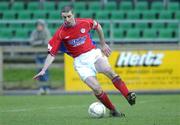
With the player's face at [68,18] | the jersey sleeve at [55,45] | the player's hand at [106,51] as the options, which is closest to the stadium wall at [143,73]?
the player's hand at [106,51]

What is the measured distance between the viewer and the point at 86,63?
38.9 ft

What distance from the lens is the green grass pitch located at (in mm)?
10820

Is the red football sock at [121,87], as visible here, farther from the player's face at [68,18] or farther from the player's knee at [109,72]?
the player's face at [68,18]

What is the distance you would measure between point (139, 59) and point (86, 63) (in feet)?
25.9

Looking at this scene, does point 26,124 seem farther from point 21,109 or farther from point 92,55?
point 21,109

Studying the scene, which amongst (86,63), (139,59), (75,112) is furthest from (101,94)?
(139,59)

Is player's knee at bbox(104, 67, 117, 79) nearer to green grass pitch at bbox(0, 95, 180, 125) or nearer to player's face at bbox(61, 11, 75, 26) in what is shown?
green grass pitch at bbox(0, 95, 180, 125)

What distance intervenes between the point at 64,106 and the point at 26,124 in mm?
4326

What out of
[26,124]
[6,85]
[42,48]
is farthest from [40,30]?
[26,124]

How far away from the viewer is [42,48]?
66.7ft

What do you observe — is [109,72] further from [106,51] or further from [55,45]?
[55,45]

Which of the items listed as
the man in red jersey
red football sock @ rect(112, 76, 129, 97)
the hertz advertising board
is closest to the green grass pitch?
red football sock @ rect(112, 76, 129, 97)

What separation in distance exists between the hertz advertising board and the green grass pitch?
7.25 feet

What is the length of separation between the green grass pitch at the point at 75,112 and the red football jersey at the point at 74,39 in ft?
3.93
